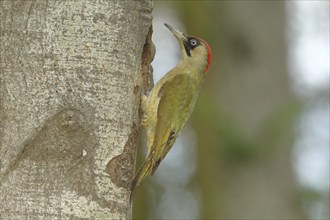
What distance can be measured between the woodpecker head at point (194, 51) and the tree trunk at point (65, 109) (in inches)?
77.7

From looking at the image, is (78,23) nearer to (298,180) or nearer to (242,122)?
(242,122)

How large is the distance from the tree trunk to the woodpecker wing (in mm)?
1130

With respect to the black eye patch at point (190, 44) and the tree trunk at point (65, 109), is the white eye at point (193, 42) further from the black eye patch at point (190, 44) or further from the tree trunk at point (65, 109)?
the tree trunk at point (65, 109)

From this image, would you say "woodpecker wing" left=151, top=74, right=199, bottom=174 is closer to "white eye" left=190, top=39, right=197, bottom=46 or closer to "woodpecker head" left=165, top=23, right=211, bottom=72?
"woodpecker head" left=165, top=23, right=211, bottom=72

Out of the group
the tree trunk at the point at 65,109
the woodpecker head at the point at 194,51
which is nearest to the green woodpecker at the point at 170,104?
the woodpecker head at the point at 194,51

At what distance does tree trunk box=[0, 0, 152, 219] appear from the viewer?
11.0 ft

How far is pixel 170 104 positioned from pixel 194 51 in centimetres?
70

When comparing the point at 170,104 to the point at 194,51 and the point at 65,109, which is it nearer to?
the point at 194,51

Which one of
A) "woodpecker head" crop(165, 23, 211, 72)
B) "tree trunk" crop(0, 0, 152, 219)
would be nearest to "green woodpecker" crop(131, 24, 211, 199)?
"woodpecker head" crop(165, 23, 211, 72)

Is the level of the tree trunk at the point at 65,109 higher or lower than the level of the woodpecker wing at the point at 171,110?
higher

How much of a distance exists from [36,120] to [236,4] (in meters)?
4.43

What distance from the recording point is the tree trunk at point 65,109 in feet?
11.0

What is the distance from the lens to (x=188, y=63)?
556 cm

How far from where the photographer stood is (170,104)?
505cm
